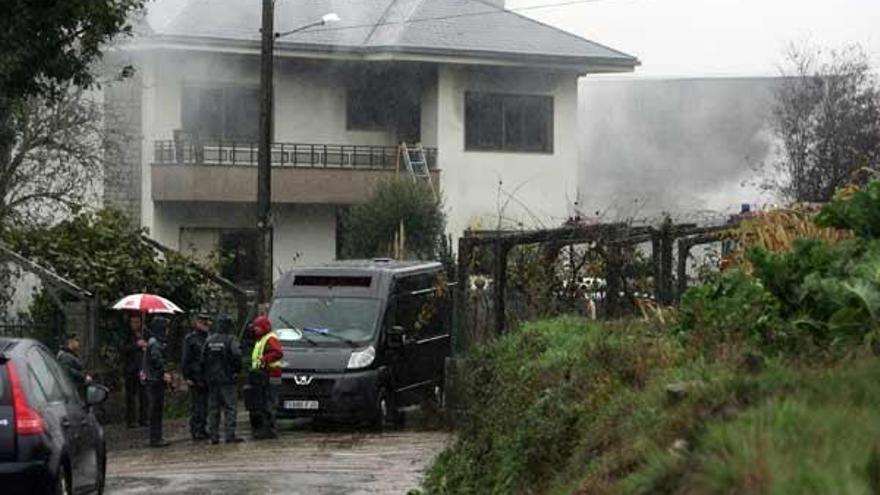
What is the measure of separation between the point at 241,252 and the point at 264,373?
18355mm

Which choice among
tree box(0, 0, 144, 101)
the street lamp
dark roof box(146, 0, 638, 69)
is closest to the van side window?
the street lamp

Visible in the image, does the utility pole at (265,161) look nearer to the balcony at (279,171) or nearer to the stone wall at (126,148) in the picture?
the stone wall at (126,148)

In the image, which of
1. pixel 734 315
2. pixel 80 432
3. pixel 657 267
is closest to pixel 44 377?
pixel 80 432

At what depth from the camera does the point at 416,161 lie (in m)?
39.5

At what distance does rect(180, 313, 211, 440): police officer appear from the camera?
874 inches

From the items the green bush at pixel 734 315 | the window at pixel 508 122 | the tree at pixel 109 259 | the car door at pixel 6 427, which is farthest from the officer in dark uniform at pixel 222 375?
the window at pixel 508 122

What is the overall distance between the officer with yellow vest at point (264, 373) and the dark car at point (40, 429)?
8552 millimetres

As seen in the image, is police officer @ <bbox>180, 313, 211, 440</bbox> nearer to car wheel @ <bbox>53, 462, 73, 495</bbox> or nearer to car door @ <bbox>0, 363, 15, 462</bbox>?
car wheel @ <bbox>53, 462, 73, 495</bbox>

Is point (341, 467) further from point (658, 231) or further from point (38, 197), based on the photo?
point (38, 197)

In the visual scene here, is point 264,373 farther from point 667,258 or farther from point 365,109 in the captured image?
point 365,109

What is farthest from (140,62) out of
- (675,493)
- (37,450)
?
(675,493)

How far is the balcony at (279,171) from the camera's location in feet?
125

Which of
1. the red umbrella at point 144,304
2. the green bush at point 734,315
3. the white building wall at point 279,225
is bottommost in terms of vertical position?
the red umbrella at point 144,304

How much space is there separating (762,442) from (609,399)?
3.01m
